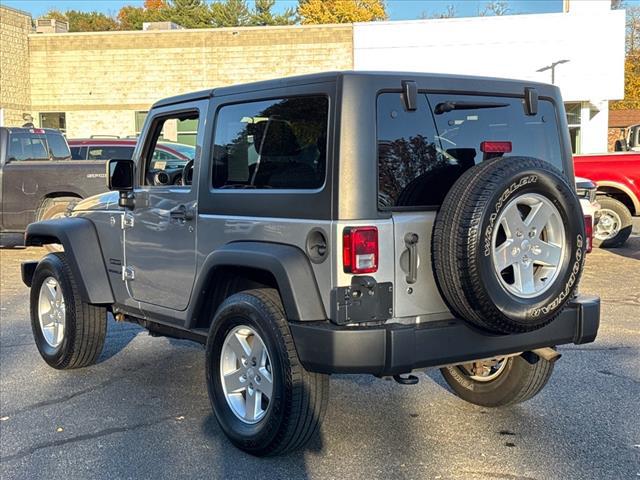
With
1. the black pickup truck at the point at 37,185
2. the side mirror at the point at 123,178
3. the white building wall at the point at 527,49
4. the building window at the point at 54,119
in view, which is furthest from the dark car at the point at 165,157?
the building window at the point at 54,119

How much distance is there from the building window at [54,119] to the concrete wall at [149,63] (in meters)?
0.22

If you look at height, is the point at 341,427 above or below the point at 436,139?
below

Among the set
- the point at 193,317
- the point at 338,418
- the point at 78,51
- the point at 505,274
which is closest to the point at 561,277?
the point at 505,274

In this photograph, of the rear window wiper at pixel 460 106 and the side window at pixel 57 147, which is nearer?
the rear window wiper at pixel 460 106

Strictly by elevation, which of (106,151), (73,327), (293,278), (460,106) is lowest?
(73,327)

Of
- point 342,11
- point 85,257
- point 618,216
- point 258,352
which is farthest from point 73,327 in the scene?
point 342,11

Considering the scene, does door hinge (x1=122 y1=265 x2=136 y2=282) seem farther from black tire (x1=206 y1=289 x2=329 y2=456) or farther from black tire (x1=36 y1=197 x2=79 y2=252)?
black tire (x1=36 y1=197 x2=79 y2=252)

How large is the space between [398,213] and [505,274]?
25.2 inches

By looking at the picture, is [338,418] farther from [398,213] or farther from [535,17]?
[535,17]

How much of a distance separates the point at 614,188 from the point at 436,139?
9.65 m

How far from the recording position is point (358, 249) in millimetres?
3512

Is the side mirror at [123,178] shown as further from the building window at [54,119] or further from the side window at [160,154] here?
the building window at [54,119]

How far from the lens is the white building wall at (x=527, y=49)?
2645 centimetres

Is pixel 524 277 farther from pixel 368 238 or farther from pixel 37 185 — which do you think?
pixel 37 185
